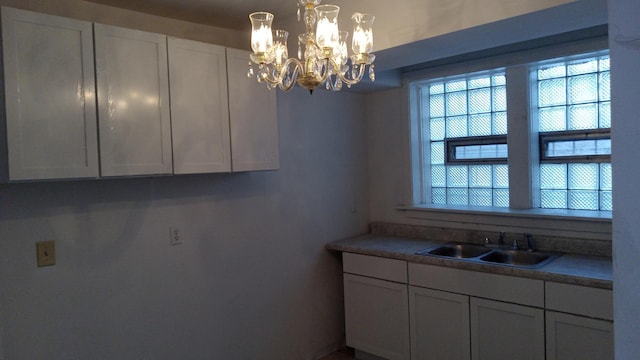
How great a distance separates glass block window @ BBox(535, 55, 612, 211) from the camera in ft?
9.72

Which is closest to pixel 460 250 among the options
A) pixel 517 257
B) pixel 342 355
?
pixel 517 257

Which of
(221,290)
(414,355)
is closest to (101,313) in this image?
(221,290)

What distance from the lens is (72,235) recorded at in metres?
2.35

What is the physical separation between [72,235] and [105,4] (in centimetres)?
131

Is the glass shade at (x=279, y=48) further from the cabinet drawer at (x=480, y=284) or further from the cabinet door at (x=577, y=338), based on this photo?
the cabinet door at (x=577, y=338)

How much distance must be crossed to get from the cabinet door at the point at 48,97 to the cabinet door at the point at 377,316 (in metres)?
2.10

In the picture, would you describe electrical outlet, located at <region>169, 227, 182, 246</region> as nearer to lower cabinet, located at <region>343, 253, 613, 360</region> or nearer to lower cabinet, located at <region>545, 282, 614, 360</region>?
lower cabinet, located at <region>343, 253, 613, 360</region>

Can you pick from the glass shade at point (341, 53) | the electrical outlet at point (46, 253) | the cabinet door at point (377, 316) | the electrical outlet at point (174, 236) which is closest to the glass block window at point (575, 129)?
the cabinet door at point (377, 316)

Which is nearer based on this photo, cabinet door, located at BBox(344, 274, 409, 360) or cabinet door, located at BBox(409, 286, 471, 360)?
cabinet door, located at BBox(409, 286, 471, 360)

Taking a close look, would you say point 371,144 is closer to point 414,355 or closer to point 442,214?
point 442,214

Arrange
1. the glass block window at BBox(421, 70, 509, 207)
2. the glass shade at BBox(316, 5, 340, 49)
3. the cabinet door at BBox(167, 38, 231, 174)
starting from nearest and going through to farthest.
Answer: the glass shade at BBox(316, 5, 340, 49) → the cabinet door at BBox(167, 38, 231, 174) → the glass block window at BBox(421, 70, 509, 207)

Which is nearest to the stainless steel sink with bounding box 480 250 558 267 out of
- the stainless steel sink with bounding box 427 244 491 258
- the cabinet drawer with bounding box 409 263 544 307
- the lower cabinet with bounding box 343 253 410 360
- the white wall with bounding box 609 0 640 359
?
the stainless steel sink with bounding box 427 244 491 258

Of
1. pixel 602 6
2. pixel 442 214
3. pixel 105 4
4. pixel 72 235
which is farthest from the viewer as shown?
pixel 442 214

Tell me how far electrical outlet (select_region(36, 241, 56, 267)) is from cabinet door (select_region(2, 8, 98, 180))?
468mm
